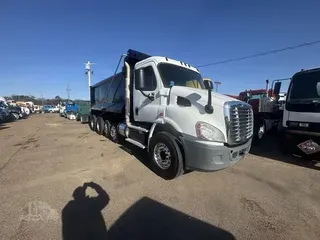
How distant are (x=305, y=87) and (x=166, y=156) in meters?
4.55

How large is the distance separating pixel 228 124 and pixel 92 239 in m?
2.96

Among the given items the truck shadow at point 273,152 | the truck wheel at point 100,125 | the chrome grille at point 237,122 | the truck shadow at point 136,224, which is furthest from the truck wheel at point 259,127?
the truck wheel at point 100,125

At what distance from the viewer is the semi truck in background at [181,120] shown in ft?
12.3

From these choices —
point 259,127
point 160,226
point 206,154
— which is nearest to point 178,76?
point 206,154

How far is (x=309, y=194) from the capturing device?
388 cm

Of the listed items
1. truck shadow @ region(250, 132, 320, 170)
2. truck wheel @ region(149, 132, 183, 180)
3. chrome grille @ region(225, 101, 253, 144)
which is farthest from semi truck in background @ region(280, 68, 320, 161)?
truck wheel @ region(149, 132, 183, 180)

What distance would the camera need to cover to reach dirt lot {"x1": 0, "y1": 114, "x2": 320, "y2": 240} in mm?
2699

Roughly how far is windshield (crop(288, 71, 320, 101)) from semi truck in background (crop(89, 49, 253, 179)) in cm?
216

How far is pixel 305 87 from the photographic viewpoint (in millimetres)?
5488

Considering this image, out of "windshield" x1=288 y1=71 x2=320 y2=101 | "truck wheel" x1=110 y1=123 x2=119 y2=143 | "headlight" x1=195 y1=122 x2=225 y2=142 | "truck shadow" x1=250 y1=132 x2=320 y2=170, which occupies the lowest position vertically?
"truck shadow" x1=250 y1=132 x2=320 y2=170

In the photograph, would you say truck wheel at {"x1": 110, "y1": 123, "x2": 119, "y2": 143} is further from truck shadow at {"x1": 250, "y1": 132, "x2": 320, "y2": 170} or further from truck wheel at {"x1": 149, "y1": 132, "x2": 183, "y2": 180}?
truck shadow at {"x1": 250, "y1": 132, "x2": 320, "y2": 170}

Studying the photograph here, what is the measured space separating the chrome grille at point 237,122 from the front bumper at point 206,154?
236 mm

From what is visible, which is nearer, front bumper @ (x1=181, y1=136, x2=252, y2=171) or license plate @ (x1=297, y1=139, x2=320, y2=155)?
front bumper @ (x1=181, y1=136, x2=252, y2=171)

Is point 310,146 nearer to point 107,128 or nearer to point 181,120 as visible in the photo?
point 181,120
